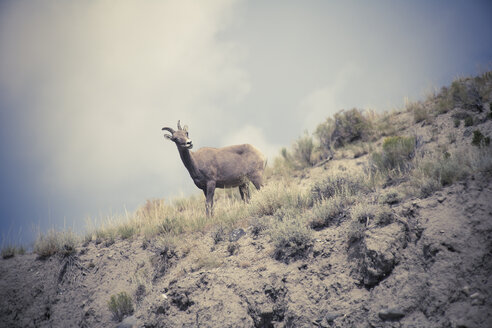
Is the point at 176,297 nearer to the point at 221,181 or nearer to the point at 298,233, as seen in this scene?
the point at 298,233

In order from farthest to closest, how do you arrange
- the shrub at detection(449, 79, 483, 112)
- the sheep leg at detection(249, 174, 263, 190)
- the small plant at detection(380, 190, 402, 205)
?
1. the sheep leg at detection(249, 174, 263, 190)
2. the shrub at detection(449, 79, 483, 112)
3. the small plant at detection(380, 190, 402, 205)

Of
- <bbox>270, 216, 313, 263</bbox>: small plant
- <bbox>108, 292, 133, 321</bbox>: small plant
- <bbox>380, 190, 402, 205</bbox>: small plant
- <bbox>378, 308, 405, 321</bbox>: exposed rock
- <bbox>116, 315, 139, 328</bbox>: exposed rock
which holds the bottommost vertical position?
<bbox>378, 308, 405, 321</bbox>: exposed rock

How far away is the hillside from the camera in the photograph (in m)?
4.38

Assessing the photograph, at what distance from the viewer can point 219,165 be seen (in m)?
10.0

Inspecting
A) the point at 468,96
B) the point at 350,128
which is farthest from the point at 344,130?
the point at 468,96

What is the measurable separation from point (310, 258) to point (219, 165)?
496 centimetres

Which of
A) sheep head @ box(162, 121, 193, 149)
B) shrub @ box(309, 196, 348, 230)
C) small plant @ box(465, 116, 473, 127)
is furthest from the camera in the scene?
small plant @ box(465, 116, 473, 127)

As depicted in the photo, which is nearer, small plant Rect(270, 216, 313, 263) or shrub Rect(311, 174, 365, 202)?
small plant Rect(270, 216, 313, 263)

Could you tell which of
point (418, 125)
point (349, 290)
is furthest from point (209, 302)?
point (418, 125)

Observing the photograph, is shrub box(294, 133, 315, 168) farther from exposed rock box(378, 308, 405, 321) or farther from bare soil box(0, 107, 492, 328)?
exposed rock box(378, 308, 405, 321)

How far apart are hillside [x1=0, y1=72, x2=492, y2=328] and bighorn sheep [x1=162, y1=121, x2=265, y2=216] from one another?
1.17 m

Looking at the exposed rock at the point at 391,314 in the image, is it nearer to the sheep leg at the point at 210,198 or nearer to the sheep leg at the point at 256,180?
the sheep leg at the point at 210,198

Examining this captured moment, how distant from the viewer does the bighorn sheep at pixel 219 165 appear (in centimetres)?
938

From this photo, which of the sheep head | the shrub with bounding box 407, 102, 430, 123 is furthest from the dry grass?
the sheep head
